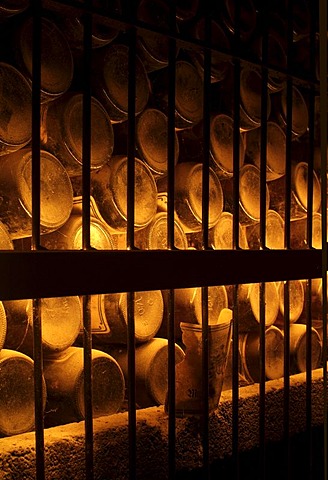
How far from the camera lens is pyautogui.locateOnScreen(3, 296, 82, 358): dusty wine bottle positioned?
1.51m

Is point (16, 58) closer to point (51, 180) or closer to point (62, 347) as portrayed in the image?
point (51, 180)

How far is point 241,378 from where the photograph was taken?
2.17 metres

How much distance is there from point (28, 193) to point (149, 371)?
61 centimetres

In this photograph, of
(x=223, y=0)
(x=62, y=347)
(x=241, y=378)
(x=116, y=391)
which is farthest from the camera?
(x=241, y=378)

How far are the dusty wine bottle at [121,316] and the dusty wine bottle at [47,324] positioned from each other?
8 cm

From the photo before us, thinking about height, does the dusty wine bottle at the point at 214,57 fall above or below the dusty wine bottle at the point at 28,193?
above

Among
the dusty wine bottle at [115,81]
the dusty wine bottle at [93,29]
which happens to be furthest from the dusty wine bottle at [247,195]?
the dusty wine bottle at [93,29]

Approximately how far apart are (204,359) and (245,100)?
802 mm

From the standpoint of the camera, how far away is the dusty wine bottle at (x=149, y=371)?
180cm

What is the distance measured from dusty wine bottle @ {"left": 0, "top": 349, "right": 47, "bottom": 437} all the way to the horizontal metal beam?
0.24 m

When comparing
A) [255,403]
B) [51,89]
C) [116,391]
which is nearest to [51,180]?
[51,89]

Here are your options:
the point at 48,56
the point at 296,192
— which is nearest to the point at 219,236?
the point at 296,192

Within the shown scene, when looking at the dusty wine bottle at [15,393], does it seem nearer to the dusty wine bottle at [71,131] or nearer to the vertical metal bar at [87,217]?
the vertical metal bar at [87,217]

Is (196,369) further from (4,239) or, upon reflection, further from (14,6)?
(14,6)
